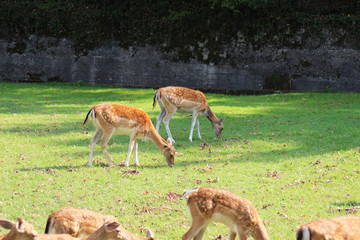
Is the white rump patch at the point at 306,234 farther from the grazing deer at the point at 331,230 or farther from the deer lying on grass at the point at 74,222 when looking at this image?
the deer lying on grass at the point at 74,222

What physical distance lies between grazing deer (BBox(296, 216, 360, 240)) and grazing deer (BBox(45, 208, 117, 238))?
6.73ft

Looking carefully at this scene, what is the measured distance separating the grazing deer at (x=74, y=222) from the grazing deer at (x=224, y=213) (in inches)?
38.9

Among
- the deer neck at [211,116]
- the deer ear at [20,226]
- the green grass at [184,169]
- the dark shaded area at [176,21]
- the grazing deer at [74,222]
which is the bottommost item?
the green grass at [184,169]

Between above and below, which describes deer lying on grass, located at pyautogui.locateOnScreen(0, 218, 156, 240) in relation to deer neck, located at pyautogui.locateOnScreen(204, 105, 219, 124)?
above

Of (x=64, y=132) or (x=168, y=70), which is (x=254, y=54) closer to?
(x=168, y=70)

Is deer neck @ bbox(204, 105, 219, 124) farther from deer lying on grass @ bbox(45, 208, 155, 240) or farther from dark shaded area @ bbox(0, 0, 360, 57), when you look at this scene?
dark shaded area @ bbox(0, 0, 360, 57)

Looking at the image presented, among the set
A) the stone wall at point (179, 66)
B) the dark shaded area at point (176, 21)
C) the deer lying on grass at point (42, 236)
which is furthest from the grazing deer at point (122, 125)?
the dark shaded area at point (176, 21)

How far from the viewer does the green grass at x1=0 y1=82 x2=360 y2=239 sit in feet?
21.7

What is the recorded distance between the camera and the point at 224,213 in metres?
5.12

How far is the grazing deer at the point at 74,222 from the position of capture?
15.7 feet

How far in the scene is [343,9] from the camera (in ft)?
77.5

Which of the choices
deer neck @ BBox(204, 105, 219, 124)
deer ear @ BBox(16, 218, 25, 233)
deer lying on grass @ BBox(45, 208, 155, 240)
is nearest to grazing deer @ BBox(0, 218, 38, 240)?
deer ear @ BBox(16, 218, 25, 233)

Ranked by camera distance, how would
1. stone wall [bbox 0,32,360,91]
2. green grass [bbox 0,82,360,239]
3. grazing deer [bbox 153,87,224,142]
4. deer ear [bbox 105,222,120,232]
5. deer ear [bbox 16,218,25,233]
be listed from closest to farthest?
deer ear [bbox 16,218,25,233] < deer ear [bbox 105,222,120,232] < green grass [bbox 0,82,360,239] < grazing deer [bbox 153,87,224,142] < stone wall [bbox 0,32,360,91]

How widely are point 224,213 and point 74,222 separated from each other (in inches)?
67.4
